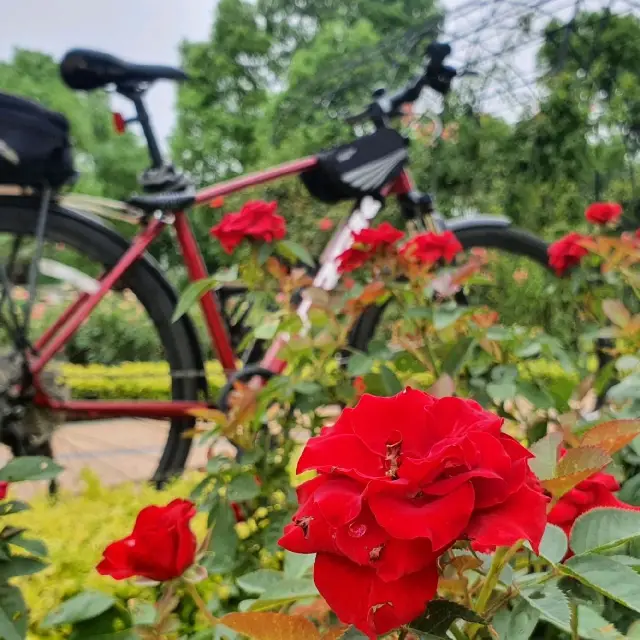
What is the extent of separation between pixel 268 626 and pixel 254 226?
0.76 meters

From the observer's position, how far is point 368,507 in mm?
277

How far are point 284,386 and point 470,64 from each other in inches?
95.7

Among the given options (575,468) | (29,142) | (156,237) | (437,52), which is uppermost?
(437,52)

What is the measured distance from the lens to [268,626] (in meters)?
0.35

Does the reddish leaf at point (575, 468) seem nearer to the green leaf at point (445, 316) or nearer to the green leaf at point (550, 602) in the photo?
the green leaf at point (550, 602)

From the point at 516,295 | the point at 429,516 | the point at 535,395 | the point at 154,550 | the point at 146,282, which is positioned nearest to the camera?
the point at 429,516

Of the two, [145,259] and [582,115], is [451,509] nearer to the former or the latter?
[145,259]

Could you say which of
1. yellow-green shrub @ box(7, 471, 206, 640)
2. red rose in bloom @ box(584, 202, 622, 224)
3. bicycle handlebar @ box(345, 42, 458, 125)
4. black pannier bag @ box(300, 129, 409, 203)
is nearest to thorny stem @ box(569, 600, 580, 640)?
yellow-green shrub @ box(7, 471, 206, 640)

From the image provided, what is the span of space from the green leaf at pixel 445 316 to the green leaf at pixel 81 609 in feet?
1.64

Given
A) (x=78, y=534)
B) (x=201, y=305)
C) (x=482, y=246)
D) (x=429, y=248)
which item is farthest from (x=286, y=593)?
(x=482, y=246)

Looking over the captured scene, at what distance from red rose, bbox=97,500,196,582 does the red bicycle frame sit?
0.86m

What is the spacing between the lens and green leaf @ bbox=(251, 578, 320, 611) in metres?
0.47

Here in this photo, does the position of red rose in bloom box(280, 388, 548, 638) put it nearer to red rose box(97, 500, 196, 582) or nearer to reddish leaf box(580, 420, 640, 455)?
reddish leaf box(580, 420, 640, 455)

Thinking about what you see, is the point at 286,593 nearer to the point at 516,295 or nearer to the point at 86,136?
the point at 516,295
